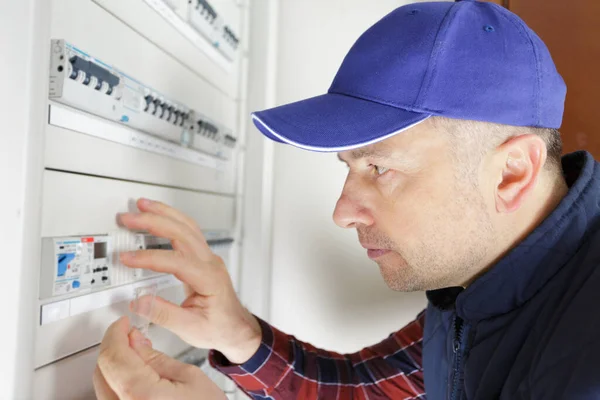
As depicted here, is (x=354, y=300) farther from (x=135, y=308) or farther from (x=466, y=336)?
(x=135, y=308)

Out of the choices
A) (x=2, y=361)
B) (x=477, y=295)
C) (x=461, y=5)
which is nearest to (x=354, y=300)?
(x=477, y=295)

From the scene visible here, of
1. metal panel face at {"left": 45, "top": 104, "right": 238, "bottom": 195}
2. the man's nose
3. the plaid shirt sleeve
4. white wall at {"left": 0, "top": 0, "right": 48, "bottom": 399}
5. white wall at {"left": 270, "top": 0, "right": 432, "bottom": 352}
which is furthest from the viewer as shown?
white wall at {"left": 270, "top": 0, "right": 432, "bottom": 352}

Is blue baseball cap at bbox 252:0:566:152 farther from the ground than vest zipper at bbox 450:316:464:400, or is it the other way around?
blue baseball cap at bbox 252:0:566:152

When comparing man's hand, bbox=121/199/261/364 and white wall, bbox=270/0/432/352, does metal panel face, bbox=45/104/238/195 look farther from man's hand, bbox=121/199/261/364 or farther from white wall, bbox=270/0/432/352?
white wall, bbox=270/0/432/352

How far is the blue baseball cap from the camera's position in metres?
0.86

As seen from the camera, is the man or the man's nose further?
the man's nose

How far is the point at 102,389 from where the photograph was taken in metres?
0.86

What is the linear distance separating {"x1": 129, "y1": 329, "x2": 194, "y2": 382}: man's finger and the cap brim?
443mm

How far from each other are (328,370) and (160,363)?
52cm

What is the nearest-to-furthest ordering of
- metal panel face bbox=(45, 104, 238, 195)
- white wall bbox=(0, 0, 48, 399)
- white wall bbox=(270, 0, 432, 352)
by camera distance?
white wall bbox=(0, 0, 48, 399) → metal panel face bbox=(45, 104, 238, 195) → white wall bbox=(270, 0, 432, 352)

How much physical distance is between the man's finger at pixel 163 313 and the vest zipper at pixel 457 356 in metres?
0.53

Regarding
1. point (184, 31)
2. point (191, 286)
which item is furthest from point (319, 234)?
point (184, 31)

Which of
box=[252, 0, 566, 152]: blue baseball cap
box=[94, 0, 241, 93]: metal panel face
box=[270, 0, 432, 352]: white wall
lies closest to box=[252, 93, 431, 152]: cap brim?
box=[252, 0, 566, 152]: blue baseball cap

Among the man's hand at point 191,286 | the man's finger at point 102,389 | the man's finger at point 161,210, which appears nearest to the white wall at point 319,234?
the man's hand at point 191,286
